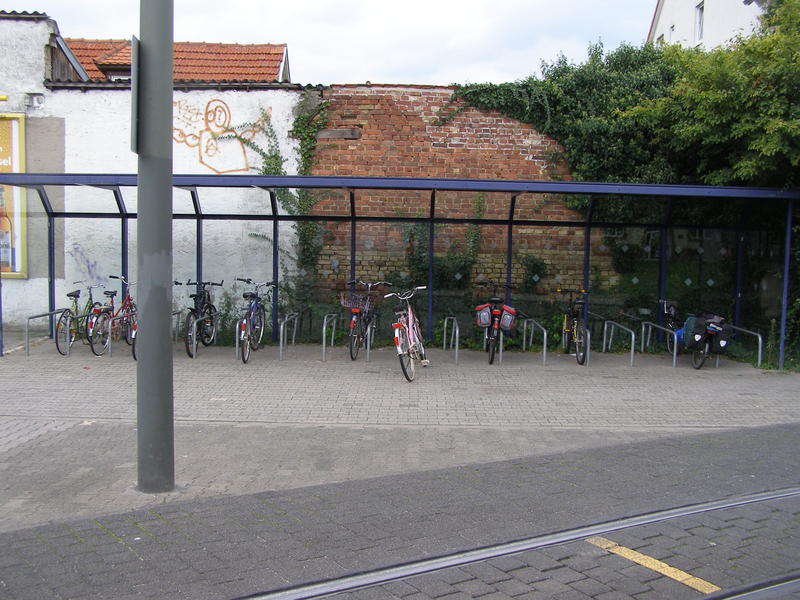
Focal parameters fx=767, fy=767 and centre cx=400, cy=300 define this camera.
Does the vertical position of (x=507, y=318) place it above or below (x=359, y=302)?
below

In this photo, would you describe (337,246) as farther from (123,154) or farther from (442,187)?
(123,154)

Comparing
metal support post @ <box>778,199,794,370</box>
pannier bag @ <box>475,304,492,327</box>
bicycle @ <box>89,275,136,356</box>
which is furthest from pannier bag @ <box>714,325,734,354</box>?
bicycle @ <box>89,275,136,356</box>

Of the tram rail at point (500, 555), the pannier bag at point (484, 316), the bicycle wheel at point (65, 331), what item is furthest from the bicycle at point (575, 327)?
the bicycle wheel at point (65, 331)

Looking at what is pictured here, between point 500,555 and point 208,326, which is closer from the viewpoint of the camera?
point 500,555

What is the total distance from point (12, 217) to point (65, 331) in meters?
3.53

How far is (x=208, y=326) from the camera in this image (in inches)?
475

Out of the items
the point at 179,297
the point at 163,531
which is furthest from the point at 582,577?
the point at 179,297

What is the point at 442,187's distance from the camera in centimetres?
1068

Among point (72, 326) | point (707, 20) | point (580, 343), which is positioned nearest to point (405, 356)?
point (580, 343)

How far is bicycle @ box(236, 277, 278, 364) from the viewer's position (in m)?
10.8

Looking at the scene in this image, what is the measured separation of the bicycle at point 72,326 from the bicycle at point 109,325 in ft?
0.43

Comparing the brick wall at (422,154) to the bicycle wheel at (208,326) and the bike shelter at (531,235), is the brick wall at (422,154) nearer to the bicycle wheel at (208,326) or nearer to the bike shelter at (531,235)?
the bike shelter at (531,235)

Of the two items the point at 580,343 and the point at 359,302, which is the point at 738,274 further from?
the point at 359,302

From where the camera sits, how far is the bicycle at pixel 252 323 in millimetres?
10773
